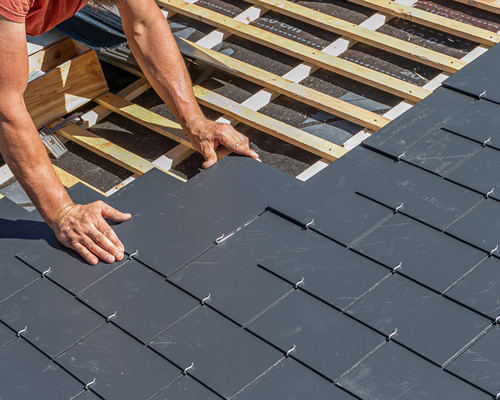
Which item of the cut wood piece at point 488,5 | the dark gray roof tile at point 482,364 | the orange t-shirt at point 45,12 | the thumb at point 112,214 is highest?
the orange t-shirt at point 45,12

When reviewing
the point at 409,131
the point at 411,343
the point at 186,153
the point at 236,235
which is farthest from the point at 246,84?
the point at 411,343

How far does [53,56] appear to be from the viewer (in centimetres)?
552

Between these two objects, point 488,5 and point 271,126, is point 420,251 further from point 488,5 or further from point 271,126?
point 488,5

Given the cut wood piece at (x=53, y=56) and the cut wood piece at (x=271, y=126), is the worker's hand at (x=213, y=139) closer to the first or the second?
the cut wood piece at (x=271, y=126)

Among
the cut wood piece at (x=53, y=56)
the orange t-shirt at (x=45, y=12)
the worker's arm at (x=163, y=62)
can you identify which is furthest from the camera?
the cut wood piece at (x=53, y=56)

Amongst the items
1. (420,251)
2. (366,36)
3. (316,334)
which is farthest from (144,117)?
(316,334)

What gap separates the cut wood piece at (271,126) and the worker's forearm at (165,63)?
0.51 meters

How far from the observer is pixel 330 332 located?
3146 millimetres

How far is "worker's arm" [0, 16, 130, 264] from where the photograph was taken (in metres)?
3.56

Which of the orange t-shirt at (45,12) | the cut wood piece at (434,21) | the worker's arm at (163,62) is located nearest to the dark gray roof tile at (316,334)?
the worker's arm at (163,62)

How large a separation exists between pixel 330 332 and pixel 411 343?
0.29 metres

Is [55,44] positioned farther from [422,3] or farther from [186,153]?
[422,3]

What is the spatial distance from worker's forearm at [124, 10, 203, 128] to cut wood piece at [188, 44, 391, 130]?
75 cm

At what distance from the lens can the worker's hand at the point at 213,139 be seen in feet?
13.8
